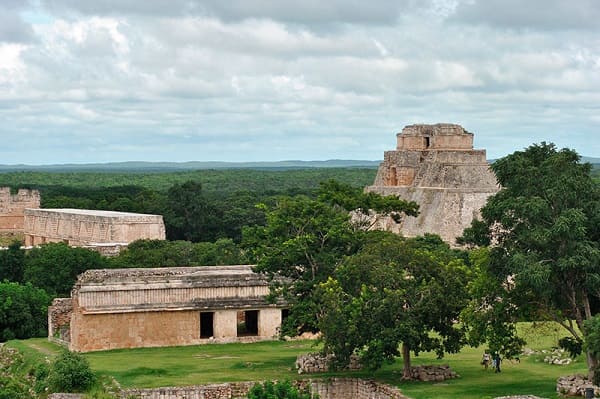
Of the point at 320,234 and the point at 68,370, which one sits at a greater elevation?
the point at 320,234

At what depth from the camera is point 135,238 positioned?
178 feet

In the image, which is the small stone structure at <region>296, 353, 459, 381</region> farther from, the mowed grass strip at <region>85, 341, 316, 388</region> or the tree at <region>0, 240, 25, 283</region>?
the tree at <region>0, 240, 25, 283</region>

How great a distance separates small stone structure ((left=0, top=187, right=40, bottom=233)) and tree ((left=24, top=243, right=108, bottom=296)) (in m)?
32.4

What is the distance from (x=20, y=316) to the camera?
29.1 meters

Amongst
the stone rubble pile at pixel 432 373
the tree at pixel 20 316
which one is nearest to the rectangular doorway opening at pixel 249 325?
the tree at pixel 20 316

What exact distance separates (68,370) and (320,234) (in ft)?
20.2

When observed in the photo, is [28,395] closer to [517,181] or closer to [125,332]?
[125,332]

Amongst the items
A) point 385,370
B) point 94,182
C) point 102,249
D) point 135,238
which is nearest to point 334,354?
point 385,370

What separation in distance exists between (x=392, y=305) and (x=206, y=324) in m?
7.88

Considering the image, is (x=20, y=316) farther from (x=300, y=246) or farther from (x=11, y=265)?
(x=11, y=265)

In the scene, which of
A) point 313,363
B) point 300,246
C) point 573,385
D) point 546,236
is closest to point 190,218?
point 300,246

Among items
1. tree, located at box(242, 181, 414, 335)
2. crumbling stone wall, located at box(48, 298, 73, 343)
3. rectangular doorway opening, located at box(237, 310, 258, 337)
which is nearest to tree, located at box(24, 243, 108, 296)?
crumbling stone wall, located at box(48, 298, 73, 343)

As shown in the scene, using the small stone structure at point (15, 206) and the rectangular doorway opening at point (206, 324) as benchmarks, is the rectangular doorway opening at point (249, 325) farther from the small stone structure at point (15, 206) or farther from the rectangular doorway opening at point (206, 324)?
the small stone structure at point (15, 206)

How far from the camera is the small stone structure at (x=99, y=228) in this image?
53781 mm
